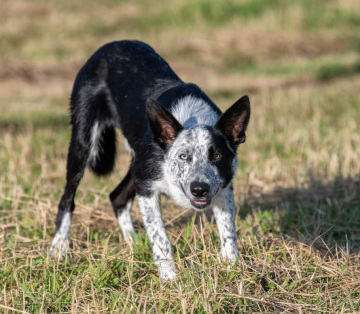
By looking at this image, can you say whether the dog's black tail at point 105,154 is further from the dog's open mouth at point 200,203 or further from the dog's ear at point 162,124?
the dog's open mouth at point 200,203

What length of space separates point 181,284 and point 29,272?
1191 mm

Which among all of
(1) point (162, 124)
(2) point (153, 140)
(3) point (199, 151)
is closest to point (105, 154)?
(2) point (153, 140)

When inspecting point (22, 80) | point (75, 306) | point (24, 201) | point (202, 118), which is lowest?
point (22, 80)

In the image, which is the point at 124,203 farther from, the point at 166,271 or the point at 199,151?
the point at 199,151

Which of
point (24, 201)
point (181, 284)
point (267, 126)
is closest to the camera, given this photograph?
point (181, 284)

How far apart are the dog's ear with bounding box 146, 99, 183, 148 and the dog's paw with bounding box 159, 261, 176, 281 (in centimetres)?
87

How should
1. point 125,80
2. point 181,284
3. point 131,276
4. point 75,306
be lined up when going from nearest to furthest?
point 75,306
point 181,284
point 131,276
point 125,80

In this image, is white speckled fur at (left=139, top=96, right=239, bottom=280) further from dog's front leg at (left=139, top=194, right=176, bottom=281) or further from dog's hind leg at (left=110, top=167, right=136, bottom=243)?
dog's hind leg at (left=110, top=167, right=136, bottom=243)

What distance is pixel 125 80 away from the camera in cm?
541

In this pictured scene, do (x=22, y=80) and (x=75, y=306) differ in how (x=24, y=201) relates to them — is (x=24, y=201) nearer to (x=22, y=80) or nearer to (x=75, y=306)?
(x=75, y=306)

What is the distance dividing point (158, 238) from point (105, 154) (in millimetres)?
1599

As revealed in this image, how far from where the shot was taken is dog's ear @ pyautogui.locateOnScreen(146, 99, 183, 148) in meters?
4.39

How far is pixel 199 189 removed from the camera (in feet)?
13.6

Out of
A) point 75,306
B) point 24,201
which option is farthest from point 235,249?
point 24,201
